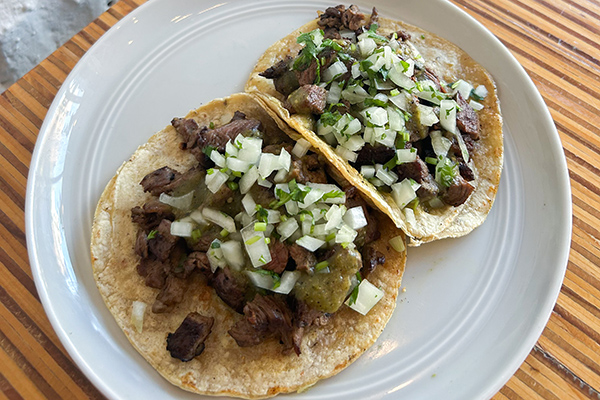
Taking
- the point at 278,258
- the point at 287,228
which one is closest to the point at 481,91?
the point at 287,228

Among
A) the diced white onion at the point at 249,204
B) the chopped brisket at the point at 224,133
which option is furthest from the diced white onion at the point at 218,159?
the diced white onion at the point at 249,204

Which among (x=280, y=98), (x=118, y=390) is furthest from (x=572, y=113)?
(x=118, y=390)

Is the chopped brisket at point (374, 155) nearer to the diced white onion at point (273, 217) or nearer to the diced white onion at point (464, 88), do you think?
the diced white onion at point (273, 217)

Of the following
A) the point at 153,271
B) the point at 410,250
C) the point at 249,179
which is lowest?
the point at 410,250

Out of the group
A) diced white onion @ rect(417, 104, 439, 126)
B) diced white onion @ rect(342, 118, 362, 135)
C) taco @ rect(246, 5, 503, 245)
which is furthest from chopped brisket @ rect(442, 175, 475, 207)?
diced white onion @ rect(342, 118, 362, 135)

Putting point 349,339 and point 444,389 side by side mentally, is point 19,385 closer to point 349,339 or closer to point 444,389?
point 349,339

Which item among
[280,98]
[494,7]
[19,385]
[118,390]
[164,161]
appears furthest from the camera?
[494,7]

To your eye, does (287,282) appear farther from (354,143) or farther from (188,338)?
(354,143)
